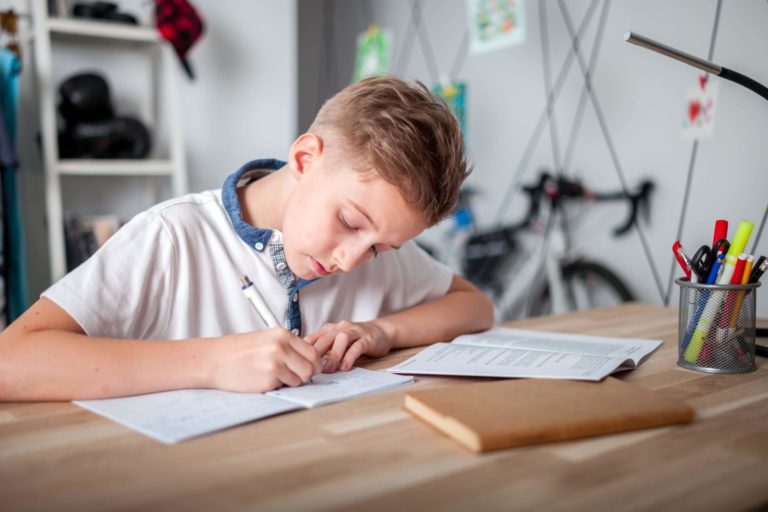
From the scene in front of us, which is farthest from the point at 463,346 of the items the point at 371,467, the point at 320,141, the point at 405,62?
the point at 405,62

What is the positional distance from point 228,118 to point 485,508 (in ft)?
7.39

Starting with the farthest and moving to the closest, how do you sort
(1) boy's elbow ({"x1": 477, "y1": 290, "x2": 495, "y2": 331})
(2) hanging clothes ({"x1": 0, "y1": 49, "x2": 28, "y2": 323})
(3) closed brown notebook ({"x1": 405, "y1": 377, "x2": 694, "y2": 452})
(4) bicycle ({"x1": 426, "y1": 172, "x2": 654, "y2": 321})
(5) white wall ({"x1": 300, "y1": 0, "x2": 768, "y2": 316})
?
(4) bicycle ({"x1": 426, "y1": 172, "x2": 654, "y2": 321}) < (2) hanging clothes ({"x1": 0, "y1": 49, "x2": 28, "y2": 323}) < (5) white wall ({"x1": 300, "y1": 0, "x2": 768, "y2": 316}) < (1) boy's elbow ({"x1": 477, "y1": 290, "x2": 495, "y2": 331}) < (3) closed brown notebook ({"x1": 405, "y1": 377, "x2": 694, "y2": 452})

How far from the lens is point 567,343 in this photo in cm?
102

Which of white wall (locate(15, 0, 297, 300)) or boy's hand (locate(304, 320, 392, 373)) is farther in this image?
white wall (locate(15, 0, 297, 300))

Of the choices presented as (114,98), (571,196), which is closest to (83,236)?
(114,98)

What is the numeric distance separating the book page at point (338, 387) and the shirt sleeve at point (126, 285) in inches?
10.4

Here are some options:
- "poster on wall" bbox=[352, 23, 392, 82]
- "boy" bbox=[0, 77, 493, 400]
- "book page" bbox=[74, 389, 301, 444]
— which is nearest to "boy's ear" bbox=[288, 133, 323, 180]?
"boy" bbox=[0, 77, 493, 400]

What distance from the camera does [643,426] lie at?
0.64 m

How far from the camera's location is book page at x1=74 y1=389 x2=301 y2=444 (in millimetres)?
620

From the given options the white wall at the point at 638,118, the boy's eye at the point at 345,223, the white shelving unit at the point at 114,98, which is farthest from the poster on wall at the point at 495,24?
the boy's eye at the point at 345,223

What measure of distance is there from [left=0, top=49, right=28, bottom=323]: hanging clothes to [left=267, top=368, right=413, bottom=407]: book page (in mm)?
1450

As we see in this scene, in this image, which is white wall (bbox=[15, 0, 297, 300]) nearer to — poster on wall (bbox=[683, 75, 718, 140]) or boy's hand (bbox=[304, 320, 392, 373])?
poster on wall (bbox=[683, 75, 718, 140])

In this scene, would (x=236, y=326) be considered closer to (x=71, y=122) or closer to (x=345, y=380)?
(x=345, y=380)

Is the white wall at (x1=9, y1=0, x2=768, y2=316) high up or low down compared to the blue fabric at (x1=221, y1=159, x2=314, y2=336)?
up
